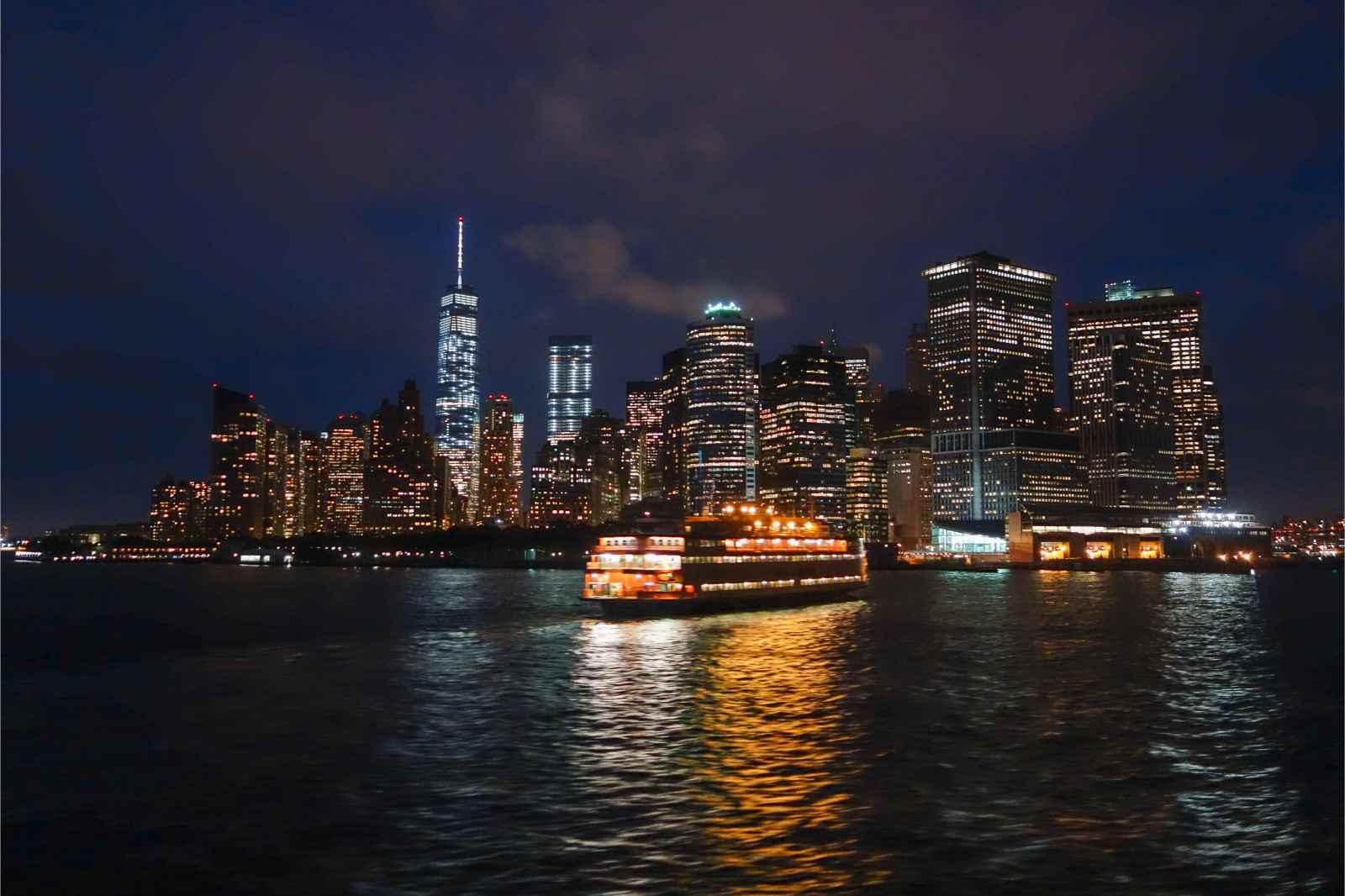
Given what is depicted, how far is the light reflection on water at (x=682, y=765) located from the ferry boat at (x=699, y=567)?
798 inches

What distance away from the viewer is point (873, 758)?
111ft

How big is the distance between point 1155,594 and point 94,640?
430 feet

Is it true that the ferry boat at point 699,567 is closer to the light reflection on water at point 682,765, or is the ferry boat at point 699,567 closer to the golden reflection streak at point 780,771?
the light reflection on water at point 682,765

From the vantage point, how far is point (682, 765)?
3266cm

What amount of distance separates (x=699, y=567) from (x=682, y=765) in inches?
2409

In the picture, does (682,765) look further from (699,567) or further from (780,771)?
(699,567)

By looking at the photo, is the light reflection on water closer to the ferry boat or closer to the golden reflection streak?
the golden reflection streak

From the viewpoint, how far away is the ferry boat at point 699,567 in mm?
91500

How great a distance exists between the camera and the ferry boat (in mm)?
91500

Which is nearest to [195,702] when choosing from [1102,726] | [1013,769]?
[1013,769]

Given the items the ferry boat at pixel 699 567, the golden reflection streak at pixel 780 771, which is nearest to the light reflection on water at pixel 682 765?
the golden reflection streak at pixel 780 771

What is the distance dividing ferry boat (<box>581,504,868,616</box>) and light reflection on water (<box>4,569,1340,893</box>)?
20269mm

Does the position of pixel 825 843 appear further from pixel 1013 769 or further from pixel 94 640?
pixel 94 640

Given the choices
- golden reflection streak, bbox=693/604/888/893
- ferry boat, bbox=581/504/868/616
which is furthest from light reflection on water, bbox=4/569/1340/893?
ferry boat, bbox=581/504/868/616
